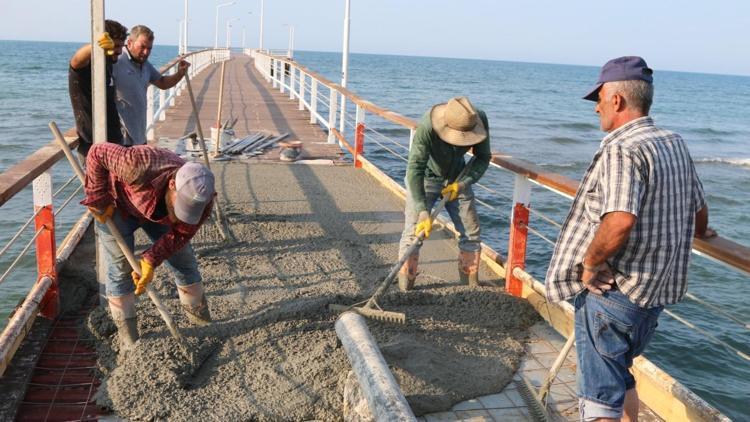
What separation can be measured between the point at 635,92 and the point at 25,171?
2.79 metres

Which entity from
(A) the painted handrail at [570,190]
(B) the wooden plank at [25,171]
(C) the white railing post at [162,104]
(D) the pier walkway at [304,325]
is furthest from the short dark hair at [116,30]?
(C) the white railing post at [162,104]

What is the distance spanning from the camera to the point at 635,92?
2.25m

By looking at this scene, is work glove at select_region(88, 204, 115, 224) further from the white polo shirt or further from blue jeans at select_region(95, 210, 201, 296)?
the white polo shirt

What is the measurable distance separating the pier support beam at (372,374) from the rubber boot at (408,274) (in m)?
1.18

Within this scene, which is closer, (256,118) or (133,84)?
(133,84)

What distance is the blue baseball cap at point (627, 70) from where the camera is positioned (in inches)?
88.0

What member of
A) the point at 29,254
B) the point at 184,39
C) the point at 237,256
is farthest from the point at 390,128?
the point at 237,256

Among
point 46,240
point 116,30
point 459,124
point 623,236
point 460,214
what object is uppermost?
point 116,30

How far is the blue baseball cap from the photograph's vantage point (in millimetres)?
2236

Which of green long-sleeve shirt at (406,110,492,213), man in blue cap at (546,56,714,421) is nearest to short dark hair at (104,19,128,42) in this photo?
green long-sleeve shirt at (406,110,492,213)

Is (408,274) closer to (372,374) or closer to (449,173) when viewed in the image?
(449,173)

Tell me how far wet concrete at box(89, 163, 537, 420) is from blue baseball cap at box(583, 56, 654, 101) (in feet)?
5.14

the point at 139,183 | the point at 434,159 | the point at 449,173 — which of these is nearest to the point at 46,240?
the point at 139,183

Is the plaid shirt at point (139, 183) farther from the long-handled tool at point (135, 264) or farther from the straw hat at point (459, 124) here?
the straw hat at point (459, 124)
